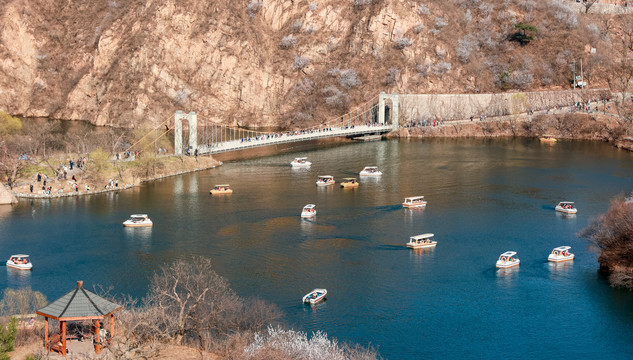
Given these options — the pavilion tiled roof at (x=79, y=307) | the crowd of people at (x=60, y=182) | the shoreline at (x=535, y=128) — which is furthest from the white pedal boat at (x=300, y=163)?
the pavilion tiled roof at (x=79, y=307)

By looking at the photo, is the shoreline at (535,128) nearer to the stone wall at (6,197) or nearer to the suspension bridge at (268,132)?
the suspension bridge at (268,132)

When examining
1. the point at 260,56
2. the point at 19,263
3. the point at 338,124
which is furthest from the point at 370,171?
the point at 260,56

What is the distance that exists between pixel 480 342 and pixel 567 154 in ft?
196

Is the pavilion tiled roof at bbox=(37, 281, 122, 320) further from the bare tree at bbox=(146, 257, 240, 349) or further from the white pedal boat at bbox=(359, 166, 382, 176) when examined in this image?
the white pedal boat at bbox=(359, 166, 382, 176)

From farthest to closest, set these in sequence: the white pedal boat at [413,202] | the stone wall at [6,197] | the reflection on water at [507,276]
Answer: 1. the stone wall at [6,197]
2. the white pedal boat at [413,202]
3. the reflection on water at [507,276]

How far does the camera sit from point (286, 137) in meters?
104

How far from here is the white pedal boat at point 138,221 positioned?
63.8 m

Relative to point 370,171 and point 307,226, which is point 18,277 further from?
point 370,171

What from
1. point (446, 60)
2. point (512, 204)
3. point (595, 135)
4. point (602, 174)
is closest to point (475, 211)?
point (512, 204)

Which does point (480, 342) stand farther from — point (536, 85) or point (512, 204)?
point (536, 85)

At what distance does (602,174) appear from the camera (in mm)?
83312

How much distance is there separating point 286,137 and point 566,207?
44.3 metres

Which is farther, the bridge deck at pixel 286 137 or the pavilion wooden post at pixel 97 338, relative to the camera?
the bridge deck at pixel 286 137

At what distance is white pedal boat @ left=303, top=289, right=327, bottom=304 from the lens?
153ft
